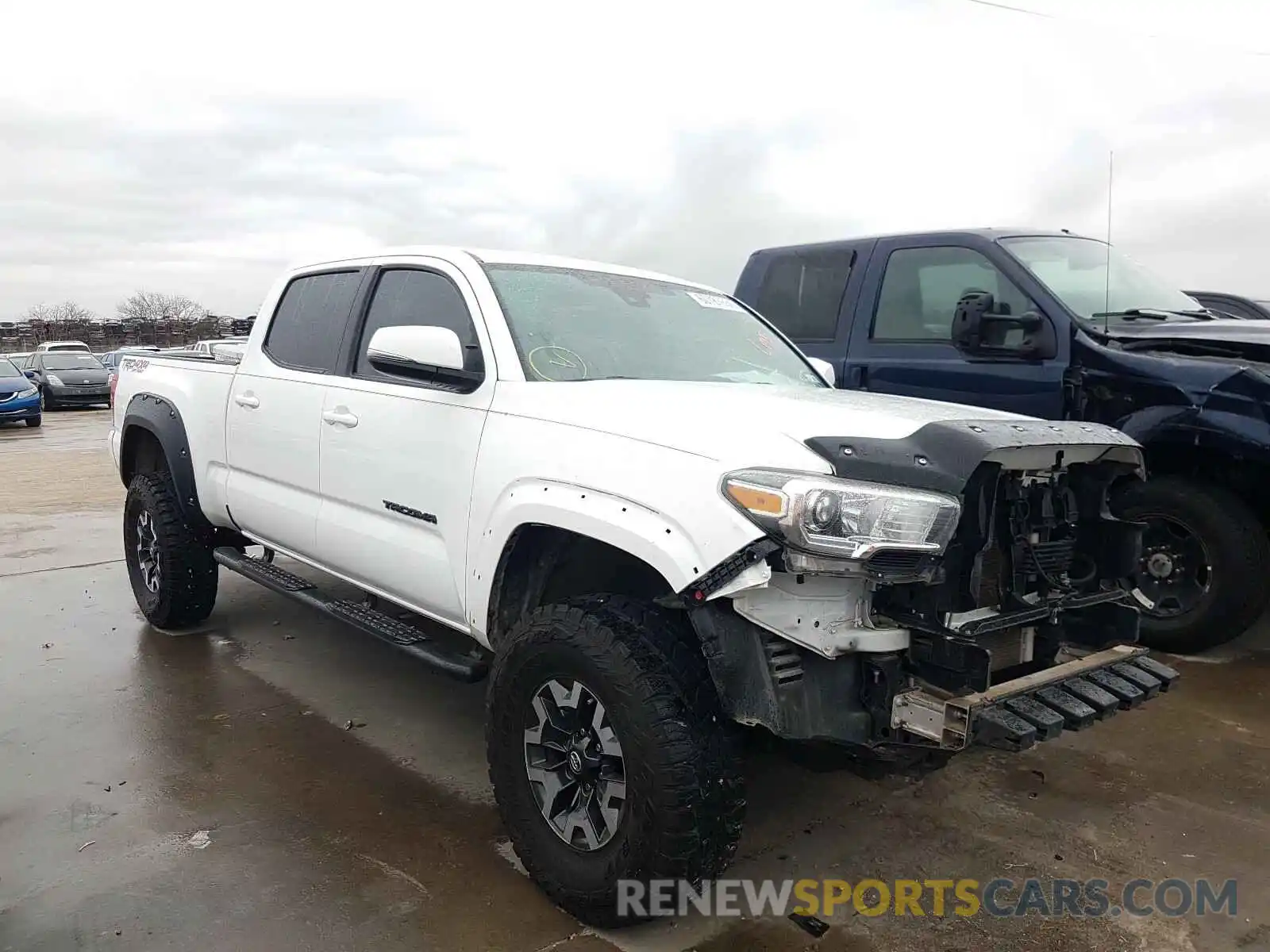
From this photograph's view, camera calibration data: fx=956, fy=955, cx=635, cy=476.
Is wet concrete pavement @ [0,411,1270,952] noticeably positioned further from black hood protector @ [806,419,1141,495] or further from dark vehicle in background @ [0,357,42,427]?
dark vehicle in background @ [0,357,42,427]

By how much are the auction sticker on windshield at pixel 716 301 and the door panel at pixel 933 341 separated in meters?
1.59

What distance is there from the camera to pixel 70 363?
24.5 metres

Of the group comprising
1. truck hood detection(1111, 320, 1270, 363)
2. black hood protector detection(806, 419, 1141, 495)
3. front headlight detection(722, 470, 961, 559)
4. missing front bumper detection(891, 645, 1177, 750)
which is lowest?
missing front bumper detection(891, 645, 1177, 750)

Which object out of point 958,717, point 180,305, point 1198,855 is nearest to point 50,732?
point 958,717

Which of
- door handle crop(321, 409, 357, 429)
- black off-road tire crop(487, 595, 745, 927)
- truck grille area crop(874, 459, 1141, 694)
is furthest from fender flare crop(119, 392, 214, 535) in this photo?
truck grille area crop(874, 459, 1141, 694)

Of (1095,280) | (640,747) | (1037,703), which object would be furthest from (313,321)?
(1095,280)

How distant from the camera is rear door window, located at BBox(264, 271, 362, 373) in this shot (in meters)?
4.05

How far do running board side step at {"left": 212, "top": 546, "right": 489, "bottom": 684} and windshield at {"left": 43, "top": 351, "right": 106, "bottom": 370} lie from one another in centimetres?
2311

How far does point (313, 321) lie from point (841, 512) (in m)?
2.89

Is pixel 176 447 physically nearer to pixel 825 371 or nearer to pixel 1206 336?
pixel 825 371

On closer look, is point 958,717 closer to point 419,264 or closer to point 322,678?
point 419,264

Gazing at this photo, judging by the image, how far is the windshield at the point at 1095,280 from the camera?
5051 millimetres

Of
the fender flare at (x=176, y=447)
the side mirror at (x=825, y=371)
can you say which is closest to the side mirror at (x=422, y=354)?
the side mirror at (x=825, y=371)

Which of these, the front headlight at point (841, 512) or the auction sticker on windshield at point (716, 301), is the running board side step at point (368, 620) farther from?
the auction sticker on windshield at point (716, 301)
